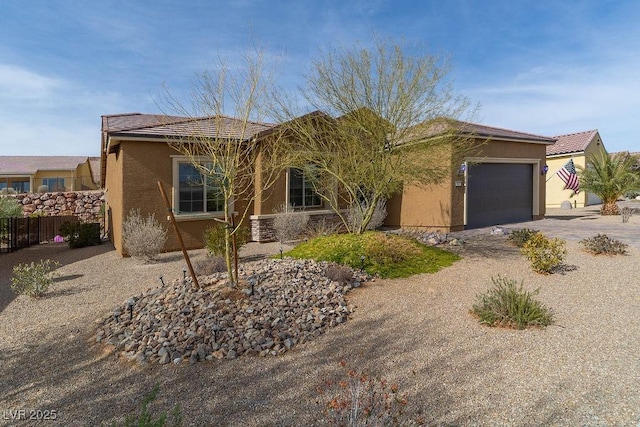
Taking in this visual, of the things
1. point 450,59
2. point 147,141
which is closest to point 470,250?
point 450,59

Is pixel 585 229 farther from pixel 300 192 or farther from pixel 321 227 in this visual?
pixel 300 192

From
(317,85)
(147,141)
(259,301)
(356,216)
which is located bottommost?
(259,301)

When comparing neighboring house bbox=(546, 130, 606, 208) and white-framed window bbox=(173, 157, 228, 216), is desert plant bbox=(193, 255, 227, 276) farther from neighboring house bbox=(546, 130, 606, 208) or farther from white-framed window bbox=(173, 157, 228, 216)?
neighboring house bbox=(546, 130, 606, 208)

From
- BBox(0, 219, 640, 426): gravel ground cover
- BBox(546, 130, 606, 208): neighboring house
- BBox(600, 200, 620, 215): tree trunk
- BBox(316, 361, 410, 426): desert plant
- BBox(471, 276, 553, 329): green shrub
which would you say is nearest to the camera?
BBox(316, 361, 410, 426): desert plant

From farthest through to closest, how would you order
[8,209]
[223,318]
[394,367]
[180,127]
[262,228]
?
[8,209] → [262,228] → [180,127] → [223,318] → [394,367]

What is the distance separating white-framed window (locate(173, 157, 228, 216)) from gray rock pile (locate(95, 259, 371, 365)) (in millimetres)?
5804

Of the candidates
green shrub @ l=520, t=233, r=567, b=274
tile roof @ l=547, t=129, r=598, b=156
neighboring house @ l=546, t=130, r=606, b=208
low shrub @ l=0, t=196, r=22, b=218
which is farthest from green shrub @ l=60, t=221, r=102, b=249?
tile roof @ l=547, t=129, r=598, b=156

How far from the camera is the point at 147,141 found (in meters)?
11.5

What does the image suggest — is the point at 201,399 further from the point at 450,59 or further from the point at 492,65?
the point at 492,65

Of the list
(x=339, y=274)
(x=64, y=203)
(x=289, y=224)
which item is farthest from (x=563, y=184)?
(x=64, y=203)

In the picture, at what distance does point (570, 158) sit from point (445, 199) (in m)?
17.6

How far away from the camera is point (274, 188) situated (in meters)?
13.3

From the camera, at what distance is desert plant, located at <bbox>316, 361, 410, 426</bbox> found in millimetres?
2805

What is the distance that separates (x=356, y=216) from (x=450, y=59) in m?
5.10
